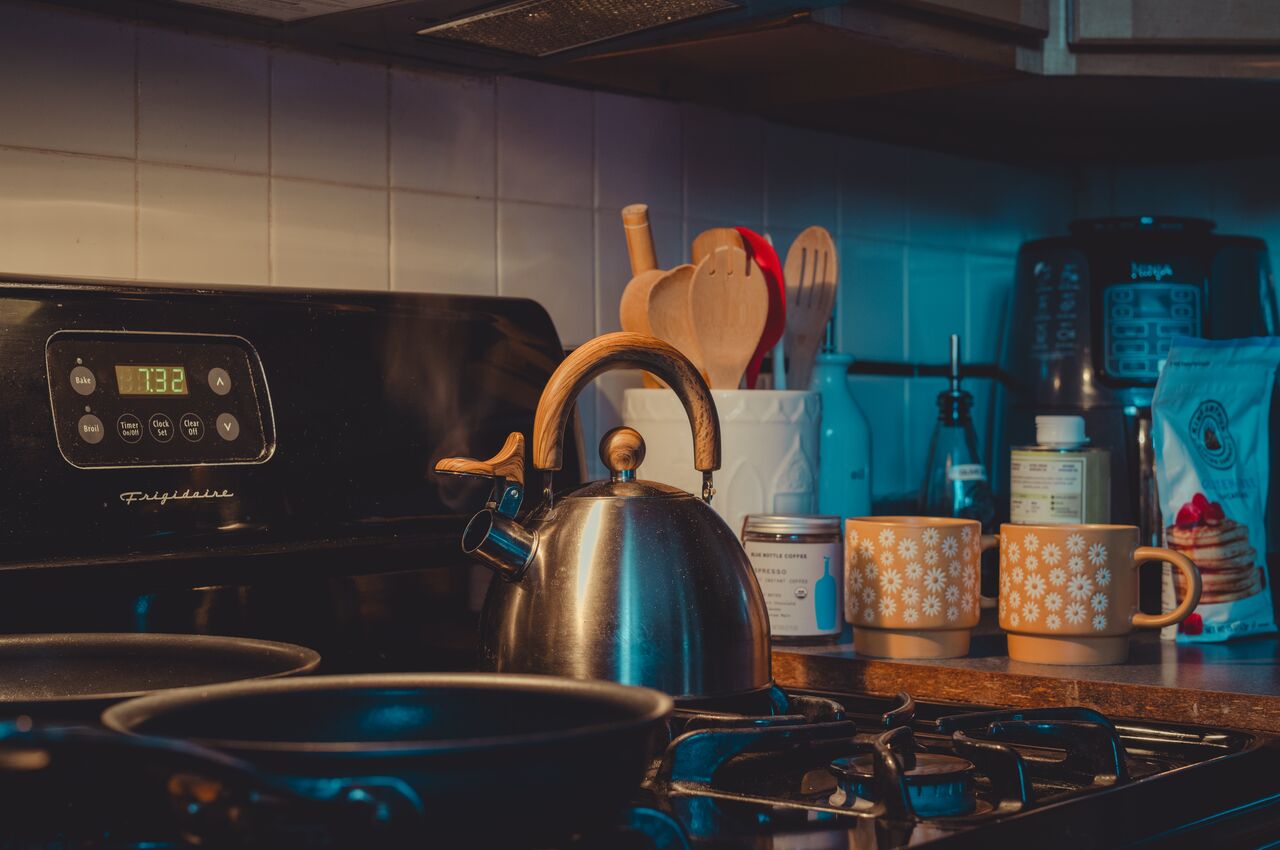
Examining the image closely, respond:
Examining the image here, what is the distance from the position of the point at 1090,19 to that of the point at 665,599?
2.71ft

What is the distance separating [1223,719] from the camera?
0.97m

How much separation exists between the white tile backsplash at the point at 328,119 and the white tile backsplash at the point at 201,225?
0.14 feet

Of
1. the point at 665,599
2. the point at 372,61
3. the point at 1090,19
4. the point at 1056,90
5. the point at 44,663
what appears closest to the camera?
the point at 44,663

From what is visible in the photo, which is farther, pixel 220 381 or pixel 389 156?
pixel 389 156

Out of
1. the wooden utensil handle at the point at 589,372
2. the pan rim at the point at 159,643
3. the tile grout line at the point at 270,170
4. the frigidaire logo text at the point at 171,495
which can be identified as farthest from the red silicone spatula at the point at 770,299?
the pan rim at the point at 159,643

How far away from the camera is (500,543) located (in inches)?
35.2

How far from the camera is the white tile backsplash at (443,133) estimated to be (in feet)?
4.10

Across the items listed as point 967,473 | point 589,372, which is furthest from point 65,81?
point 967,473

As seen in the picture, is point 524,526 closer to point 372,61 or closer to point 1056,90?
point 372,61

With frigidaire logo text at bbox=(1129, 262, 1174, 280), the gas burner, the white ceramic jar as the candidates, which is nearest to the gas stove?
the gas burner

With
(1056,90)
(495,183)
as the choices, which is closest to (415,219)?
(495,183)

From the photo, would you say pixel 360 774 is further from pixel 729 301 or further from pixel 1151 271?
pixel 1151 271

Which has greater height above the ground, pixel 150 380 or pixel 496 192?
A: pixel 496 192

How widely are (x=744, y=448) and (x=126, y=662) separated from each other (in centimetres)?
60
